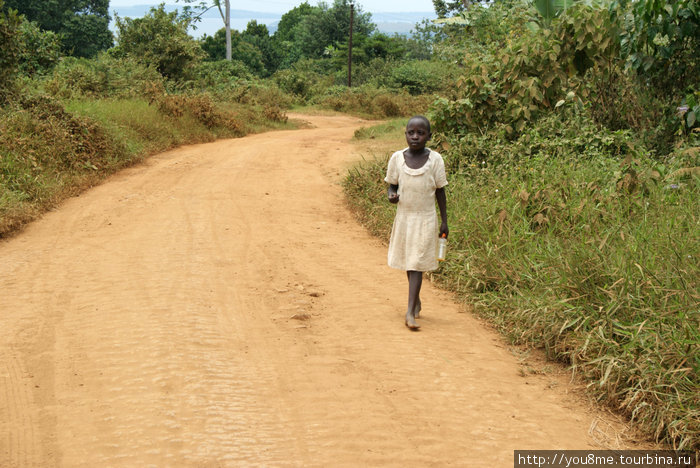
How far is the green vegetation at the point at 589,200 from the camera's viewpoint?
403cm

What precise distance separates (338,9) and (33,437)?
4591 centimetres

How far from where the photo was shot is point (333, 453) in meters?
3.31

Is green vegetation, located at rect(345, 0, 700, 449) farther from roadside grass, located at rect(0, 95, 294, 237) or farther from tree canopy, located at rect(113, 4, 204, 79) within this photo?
tree canopy, located at rect(113, 4, 204, 79)

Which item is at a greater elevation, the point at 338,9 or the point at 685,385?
the point at 338,9

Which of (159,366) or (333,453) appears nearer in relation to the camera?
(333,453)

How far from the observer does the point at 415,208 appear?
4965 millimetres

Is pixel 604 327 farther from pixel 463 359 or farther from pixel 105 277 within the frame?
pixel 105 277

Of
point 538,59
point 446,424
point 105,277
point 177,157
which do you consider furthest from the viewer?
point 177,157

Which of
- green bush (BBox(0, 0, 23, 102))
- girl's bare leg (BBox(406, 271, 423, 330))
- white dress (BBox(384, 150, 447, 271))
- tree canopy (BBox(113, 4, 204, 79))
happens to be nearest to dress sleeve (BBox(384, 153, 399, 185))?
white dress (BBox(384, 150, 447, 271))

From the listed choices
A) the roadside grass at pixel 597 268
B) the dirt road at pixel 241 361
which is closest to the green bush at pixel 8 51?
the dirt road at pixel 241 361

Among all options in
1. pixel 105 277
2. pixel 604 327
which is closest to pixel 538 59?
pixel 604 327

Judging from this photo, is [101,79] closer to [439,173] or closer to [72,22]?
[439,173]

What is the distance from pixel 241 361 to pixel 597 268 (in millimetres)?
2527

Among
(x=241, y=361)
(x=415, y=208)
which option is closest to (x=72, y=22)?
(x=415, y=208)
